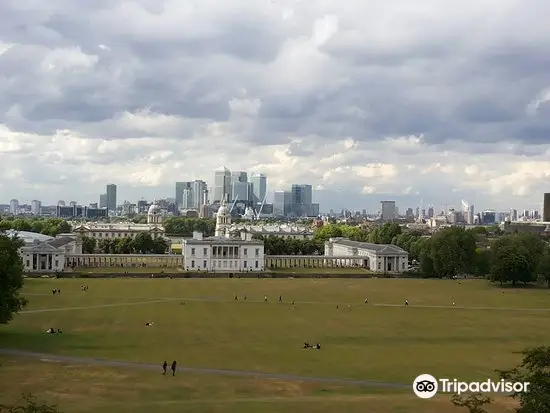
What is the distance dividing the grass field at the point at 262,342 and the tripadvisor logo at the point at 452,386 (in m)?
0.63

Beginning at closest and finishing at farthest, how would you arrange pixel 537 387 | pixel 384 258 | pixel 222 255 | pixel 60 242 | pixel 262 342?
pixel 537 387, pixel 262 342, pixel 384 258, pixel 60 242, pixel 222 255

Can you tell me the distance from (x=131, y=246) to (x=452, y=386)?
387ft

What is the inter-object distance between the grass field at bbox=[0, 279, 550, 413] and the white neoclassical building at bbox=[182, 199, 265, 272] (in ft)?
134

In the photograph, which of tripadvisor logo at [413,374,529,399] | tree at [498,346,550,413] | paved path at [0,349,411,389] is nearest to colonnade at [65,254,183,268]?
paved path at [0,349,411,389]

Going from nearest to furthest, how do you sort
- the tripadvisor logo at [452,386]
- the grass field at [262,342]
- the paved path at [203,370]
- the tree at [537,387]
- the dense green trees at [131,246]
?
the tree at [537,387]
the grass field at [262,342]
the tripadvisor logo at [452,386]
the paved path at [203,370]
the dense green trees at [131,246]

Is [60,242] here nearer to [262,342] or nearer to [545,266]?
[545,266]

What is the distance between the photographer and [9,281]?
1873 inches

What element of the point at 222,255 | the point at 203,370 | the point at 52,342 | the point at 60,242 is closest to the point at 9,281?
the point at 52,342

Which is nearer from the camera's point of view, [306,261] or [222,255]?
[222,255]

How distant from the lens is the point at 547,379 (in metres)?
22.9

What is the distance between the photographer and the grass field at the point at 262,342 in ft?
107

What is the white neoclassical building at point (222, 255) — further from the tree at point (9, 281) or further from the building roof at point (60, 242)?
the tree at point (9, 281)

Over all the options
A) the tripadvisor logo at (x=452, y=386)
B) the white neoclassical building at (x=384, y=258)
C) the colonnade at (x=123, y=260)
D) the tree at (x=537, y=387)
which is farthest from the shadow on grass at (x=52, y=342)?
the white neoclassical building at (x=384, y=258)

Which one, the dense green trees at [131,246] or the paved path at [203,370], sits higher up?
the dense green trees at [131,246]
